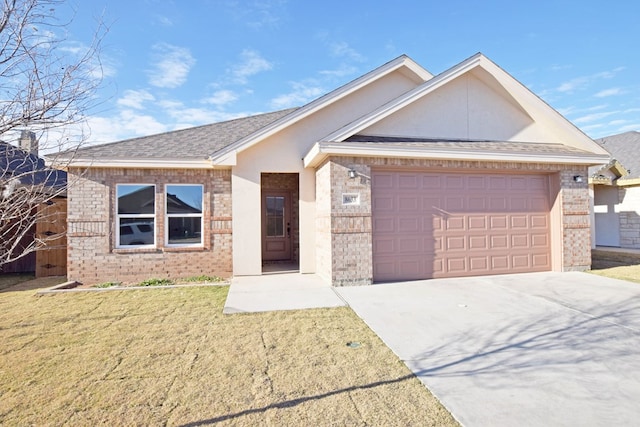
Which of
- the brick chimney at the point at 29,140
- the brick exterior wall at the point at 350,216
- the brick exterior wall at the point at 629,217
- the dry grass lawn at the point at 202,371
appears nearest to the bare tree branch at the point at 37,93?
the brick chimney at the point at 29,140

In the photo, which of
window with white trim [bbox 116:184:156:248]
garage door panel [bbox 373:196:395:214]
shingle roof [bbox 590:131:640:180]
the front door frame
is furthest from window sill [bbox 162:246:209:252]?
shingle roof [bbox 590:131:640:180]

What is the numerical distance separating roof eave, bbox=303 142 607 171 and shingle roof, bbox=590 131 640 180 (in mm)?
6231

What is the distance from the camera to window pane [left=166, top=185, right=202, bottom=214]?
9680mm

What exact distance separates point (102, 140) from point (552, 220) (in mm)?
10675

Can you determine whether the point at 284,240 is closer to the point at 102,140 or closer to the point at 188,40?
the point at 188,40

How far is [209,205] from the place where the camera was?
970 cm

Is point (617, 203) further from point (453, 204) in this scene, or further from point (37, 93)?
point (37, 93)

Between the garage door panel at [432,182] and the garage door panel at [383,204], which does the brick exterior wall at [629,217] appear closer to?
the garage door panel at [432,182]

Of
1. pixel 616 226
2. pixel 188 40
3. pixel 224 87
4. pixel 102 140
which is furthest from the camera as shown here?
pixel 616 226

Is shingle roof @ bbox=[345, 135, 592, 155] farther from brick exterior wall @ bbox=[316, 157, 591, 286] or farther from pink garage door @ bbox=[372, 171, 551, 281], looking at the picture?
pink garage door @ bbox=[372, 171, 551, 281]

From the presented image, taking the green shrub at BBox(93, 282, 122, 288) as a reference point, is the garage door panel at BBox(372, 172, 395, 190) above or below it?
above

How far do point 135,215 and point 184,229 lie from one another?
4.46 feet

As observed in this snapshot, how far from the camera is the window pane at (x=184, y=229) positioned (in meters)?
9.75

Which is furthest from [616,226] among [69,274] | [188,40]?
[69,274]
